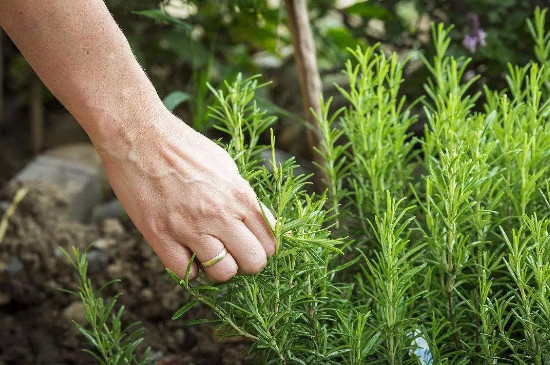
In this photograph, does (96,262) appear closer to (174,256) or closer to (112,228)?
(112,228)

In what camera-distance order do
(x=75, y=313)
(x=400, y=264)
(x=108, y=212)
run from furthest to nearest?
(x=108, y=212), (x=75, y=313), (x=400, y=264)

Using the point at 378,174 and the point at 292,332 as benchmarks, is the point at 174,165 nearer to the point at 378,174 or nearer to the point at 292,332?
the point at 292,332

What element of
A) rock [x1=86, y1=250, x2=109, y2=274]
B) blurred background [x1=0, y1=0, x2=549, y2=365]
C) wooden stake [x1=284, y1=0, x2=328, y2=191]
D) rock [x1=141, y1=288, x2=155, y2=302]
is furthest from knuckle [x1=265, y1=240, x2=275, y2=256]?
rock [x1=86, y1=250, x2=109, y2=274]

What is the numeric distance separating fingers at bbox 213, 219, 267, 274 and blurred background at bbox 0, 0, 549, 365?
52 cm

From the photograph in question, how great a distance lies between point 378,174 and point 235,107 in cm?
31

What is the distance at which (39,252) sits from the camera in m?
2.63

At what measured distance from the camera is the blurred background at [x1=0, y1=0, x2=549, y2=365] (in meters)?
2.23

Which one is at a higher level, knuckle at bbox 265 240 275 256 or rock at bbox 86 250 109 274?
knuckle at bbox 265 240 275 256

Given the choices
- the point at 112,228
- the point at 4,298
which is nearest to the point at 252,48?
the point at 112,228

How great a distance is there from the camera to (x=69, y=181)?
10.2 feet

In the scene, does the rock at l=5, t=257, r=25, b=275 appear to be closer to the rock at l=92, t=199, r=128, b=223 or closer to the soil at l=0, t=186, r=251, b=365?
the soil at l=0, t=186, r=251, b=365

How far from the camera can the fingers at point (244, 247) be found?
1.18 m

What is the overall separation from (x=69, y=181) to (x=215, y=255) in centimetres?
205

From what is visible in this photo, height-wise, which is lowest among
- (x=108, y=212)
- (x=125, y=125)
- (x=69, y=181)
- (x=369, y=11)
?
(x=108, y=212)
